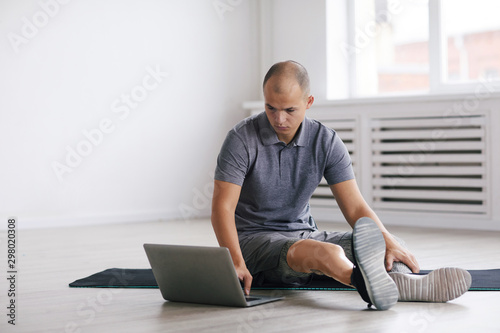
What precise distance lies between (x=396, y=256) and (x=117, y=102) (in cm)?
324

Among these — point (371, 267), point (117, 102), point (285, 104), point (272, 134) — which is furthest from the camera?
point (117, 102)

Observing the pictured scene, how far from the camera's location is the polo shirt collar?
237 cm

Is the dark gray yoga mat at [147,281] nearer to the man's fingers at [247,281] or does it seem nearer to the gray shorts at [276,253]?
the gray shorts at [276,253]

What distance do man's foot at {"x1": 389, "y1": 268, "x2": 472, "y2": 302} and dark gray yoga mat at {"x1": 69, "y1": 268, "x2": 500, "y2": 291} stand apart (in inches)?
10.5

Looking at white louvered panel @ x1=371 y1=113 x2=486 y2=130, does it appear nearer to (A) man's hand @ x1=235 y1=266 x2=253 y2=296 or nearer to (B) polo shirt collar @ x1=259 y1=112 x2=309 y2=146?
(B) polo shirt collar @ x1=259 y1=112 x2=309 y2=146

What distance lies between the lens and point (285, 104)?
2215 millimetres

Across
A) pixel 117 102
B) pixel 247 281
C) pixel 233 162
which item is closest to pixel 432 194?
pixel 117 102

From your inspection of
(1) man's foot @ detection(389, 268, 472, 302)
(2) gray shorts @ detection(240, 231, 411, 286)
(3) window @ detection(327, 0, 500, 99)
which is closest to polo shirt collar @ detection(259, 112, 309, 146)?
(2) gray shorts @ detection(240, 231, 411, 286)

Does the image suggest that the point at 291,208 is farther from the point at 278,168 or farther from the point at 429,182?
the point at 429,182

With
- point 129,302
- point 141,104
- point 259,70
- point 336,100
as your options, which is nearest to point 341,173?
point 129,302

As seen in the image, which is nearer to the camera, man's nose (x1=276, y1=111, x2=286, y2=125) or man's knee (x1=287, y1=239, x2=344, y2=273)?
man's knee (x1=287, y1=239, x2=344, y2=273)

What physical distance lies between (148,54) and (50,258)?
223 cm

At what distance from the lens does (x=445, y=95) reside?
449cm

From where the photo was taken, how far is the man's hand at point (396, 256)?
223 centimetres
